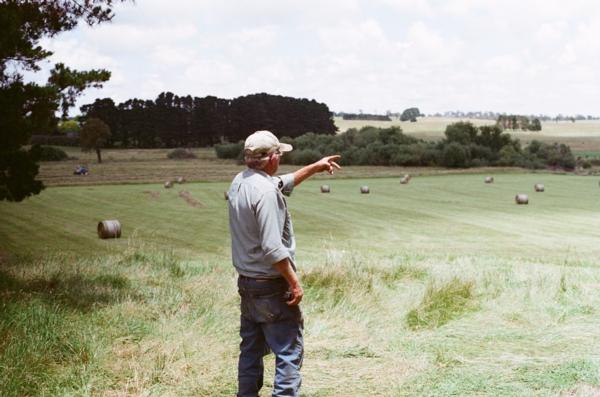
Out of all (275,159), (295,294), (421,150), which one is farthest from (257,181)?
(421,150)

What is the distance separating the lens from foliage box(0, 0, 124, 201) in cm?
1188

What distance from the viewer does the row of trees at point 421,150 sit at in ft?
201

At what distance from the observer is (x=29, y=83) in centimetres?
1455

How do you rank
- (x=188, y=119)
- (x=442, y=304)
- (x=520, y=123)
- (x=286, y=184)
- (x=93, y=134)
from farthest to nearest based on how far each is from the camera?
(x=520, y=123), (x=188, y=119), (x=93, y=134), (x=442, y=304), (x=286, y=184)

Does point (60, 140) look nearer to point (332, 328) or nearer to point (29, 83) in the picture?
point (29, 83)

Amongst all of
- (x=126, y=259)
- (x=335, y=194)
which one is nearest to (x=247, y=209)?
(x=126, y=259)

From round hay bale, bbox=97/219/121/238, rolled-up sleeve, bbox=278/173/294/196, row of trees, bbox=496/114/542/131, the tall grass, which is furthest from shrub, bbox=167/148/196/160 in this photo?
row of trees, bbox=496/114/542/131

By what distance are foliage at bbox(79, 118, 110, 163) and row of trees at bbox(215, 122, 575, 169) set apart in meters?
11.9

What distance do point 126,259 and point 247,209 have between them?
7708mm

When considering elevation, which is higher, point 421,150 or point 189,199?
point 421,150

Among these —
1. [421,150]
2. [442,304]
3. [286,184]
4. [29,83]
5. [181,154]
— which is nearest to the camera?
[286,184]

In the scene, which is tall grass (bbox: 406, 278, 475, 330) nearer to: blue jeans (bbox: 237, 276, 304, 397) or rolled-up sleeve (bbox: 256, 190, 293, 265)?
blue jeans (bbox: 237, 276, 304, 397)

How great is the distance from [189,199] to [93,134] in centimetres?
2467

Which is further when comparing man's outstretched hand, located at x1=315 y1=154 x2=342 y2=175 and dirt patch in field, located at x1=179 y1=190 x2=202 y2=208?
dirt patch in field, located at x1=179 y1=190 x2=202 y2=208
